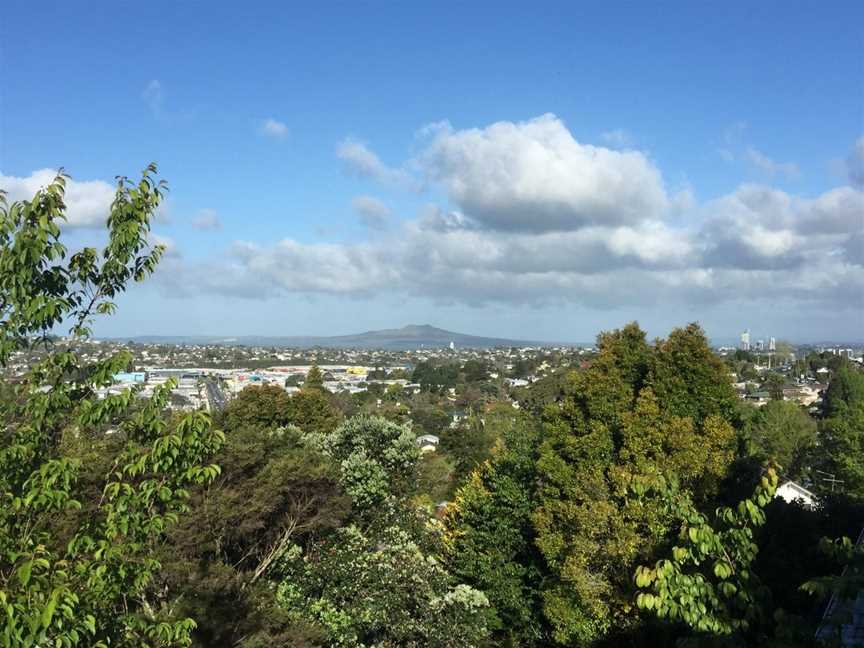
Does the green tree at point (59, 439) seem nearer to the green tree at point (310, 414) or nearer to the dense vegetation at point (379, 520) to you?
the dense vegetation at point (379, 520)

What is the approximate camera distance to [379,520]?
13977mm

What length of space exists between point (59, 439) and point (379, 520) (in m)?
10.7

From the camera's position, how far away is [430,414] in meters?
51.0

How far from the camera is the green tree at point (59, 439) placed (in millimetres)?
3271

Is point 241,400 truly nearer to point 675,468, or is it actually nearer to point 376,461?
point 376,461

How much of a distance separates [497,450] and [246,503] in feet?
20.4

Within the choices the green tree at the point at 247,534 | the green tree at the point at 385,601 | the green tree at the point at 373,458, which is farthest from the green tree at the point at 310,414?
the green tree at the point at 385,601

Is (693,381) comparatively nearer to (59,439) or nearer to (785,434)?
(59,439)

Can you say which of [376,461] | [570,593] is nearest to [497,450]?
[376,461]

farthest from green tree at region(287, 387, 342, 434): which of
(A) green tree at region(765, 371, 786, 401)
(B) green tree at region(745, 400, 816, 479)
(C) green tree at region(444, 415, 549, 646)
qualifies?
(A) green tree at region(765, 371, 786, 401)

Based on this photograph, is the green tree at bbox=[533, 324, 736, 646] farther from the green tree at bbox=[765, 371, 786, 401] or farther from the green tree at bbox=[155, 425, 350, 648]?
the green tree at bbox=[765, 371, 786, 401]

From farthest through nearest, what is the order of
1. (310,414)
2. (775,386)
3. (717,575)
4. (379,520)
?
1. (775,386)
2. (310,414)
3. (379,520)
4. (717,575)

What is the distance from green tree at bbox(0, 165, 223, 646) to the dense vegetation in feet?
0.05

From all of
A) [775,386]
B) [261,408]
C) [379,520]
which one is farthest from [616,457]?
[775,386]
